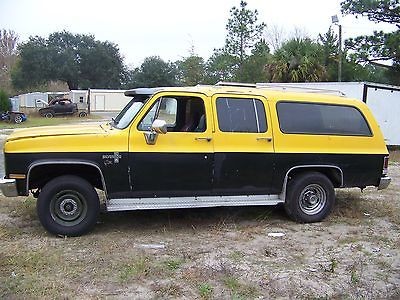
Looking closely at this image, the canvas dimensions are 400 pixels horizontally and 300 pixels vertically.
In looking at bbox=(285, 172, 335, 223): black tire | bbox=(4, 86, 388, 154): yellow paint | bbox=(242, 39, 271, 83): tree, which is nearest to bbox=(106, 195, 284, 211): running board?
bbox=(285, 172, 335, 223): black tire

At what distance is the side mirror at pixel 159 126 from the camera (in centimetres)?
614

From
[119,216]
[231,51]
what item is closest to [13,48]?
[231,51]

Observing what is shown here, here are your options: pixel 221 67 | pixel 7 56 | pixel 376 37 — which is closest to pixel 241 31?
pixel 221 67

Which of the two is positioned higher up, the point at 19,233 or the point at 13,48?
the point at 13,48

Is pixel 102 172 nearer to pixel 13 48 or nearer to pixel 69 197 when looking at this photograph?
pixel 69 197

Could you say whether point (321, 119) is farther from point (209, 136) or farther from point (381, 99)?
point (381, 99)

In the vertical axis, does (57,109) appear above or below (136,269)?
above

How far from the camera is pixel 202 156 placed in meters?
6.50

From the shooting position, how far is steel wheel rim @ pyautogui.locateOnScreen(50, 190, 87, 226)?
6.18m

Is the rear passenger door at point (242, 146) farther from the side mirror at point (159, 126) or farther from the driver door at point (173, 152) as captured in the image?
the side mirror at point (159, 126)

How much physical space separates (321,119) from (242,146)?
139 centimetres

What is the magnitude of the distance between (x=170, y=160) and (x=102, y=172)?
0.89m

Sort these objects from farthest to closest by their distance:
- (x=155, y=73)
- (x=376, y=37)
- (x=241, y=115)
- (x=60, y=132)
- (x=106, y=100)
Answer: (x=155, y=73)
(x=106, y=100)
(x=376, y=37)
(x=241, y=115)
(x=60, y=132)

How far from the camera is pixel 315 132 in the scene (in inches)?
280
